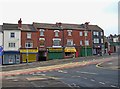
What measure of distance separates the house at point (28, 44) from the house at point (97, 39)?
2025 cm

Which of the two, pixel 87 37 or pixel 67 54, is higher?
pixel 87 37

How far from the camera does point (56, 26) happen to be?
78.9 meters

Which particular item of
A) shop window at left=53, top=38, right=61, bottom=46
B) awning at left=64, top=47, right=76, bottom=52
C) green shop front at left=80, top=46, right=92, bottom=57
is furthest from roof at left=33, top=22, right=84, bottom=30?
green shop front at left=80, top=46, right=92, bottom=57

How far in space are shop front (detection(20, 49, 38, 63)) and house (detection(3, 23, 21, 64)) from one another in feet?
4.14

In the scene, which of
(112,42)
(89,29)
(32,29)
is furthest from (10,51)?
(112,42)

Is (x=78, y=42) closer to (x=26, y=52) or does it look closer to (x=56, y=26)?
(x=56, y=26)

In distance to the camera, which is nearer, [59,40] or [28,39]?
[28,39]

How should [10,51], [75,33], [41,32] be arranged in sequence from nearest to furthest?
[10,51], [41,32], [75,33]

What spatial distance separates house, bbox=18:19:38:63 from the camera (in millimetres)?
69412

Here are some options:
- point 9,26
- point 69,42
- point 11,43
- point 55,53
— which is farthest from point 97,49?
point 9,26

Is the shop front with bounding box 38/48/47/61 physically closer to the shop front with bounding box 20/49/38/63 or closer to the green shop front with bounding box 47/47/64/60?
the green shop front with bounding box 47/47/64/60

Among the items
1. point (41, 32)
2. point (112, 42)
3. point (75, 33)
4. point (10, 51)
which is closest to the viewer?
point (10, 51)

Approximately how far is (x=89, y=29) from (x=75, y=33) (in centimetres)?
593

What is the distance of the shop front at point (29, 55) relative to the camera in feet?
226
